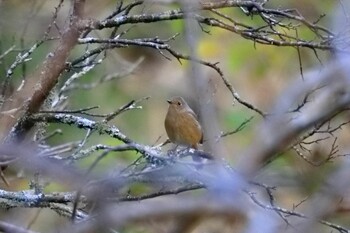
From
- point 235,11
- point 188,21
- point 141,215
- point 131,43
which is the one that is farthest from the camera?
point 235,11

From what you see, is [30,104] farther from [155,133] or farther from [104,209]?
[155,133]

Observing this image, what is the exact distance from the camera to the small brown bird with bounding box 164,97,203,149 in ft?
16.0

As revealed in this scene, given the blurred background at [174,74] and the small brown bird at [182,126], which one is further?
the blurred background at [174,74]

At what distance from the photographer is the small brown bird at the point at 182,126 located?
16.0 feet

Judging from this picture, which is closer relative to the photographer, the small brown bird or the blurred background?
the small brown bird

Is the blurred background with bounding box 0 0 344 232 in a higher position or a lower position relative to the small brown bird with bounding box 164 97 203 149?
higher

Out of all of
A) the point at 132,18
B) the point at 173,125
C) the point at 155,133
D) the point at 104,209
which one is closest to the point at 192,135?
the point at 173,125

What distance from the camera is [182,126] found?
16.3 ft

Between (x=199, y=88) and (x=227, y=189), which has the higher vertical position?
(x=199, y=88)

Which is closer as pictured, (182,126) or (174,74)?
(182,126)

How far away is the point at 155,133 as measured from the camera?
33.2 feet

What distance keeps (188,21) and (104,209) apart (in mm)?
449

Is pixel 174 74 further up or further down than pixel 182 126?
further up

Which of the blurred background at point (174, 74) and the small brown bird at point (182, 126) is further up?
the blurred background at point (174, 74)
